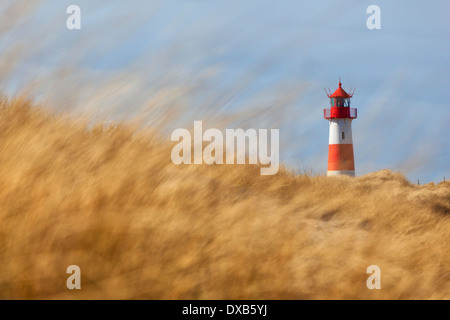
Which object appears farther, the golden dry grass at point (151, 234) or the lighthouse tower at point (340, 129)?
the lighthouse tower at point (340, 129)

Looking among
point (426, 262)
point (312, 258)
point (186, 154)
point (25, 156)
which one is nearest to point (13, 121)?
point (25, 156)

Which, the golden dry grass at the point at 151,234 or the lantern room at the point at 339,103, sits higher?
the lantern room at the point at 339,103

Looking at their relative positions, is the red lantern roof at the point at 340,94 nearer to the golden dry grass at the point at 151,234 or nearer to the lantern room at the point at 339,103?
the lantern room at the point at 339,103

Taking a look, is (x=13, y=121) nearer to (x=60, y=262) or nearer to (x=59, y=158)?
(x=59, y=158)

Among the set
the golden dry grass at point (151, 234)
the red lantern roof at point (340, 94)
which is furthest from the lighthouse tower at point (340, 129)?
the golden dry grass at point (151, 234)

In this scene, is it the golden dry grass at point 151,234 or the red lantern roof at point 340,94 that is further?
the red lantern roof at point 340,94

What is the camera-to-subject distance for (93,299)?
77.4 inches

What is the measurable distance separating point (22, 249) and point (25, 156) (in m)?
0.50

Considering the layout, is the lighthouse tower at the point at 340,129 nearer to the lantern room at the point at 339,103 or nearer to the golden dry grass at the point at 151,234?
the lantern room at the point at 339,103

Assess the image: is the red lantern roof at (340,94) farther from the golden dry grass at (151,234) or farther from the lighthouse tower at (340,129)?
the golden dry grass at (151,234)

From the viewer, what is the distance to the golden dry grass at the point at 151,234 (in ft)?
6.69

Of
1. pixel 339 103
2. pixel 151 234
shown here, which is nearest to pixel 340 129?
pixel 339 103

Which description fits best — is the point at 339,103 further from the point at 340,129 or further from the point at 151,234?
the point at 151,234

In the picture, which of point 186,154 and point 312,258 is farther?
point 186,154
